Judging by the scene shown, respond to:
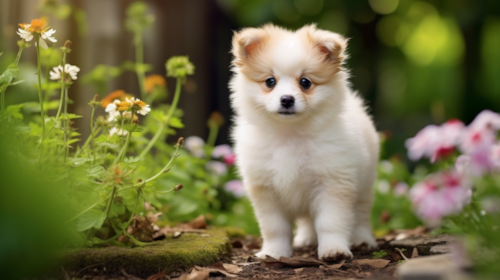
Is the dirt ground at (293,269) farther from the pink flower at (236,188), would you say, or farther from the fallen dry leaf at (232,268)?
the pink flower at (236,188)

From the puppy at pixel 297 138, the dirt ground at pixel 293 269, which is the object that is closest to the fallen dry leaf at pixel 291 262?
the dirt ground at pixel 293 269

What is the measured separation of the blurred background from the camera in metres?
6.16

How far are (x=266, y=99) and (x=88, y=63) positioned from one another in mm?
3185

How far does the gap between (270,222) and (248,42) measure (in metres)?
1.08

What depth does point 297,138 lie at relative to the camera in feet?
9.32

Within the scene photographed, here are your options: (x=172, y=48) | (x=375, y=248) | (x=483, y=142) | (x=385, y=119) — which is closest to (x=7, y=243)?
(x=483, y=142)

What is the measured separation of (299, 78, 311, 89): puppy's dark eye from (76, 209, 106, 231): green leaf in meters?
1.29

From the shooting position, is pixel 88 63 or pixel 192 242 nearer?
pixel 192 242

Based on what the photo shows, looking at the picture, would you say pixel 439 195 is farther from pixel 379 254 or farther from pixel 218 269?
pixel 379 254

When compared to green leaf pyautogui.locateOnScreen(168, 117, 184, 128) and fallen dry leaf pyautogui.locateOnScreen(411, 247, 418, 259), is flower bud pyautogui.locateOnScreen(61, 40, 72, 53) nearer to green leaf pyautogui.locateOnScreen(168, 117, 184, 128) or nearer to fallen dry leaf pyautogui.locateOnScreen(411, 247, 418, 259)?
green leaf pyautogui.locateOnScreen(168, 117, 184, 128)

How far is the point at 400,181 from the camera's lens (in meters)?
4.98

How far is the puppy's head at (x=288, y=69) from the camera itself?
2.68 m

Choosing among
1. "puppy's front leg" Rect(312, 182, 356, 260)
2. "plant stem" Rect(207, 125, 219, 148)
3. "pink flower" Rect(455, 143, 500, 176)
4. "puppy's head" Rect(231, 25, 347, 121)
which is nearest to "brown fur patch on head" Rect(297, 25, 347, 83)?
"puppy's head" Rect(231, 25, 347, 121)

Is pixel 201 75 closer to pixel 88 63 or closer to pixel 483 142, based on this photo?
pixel 88 63
